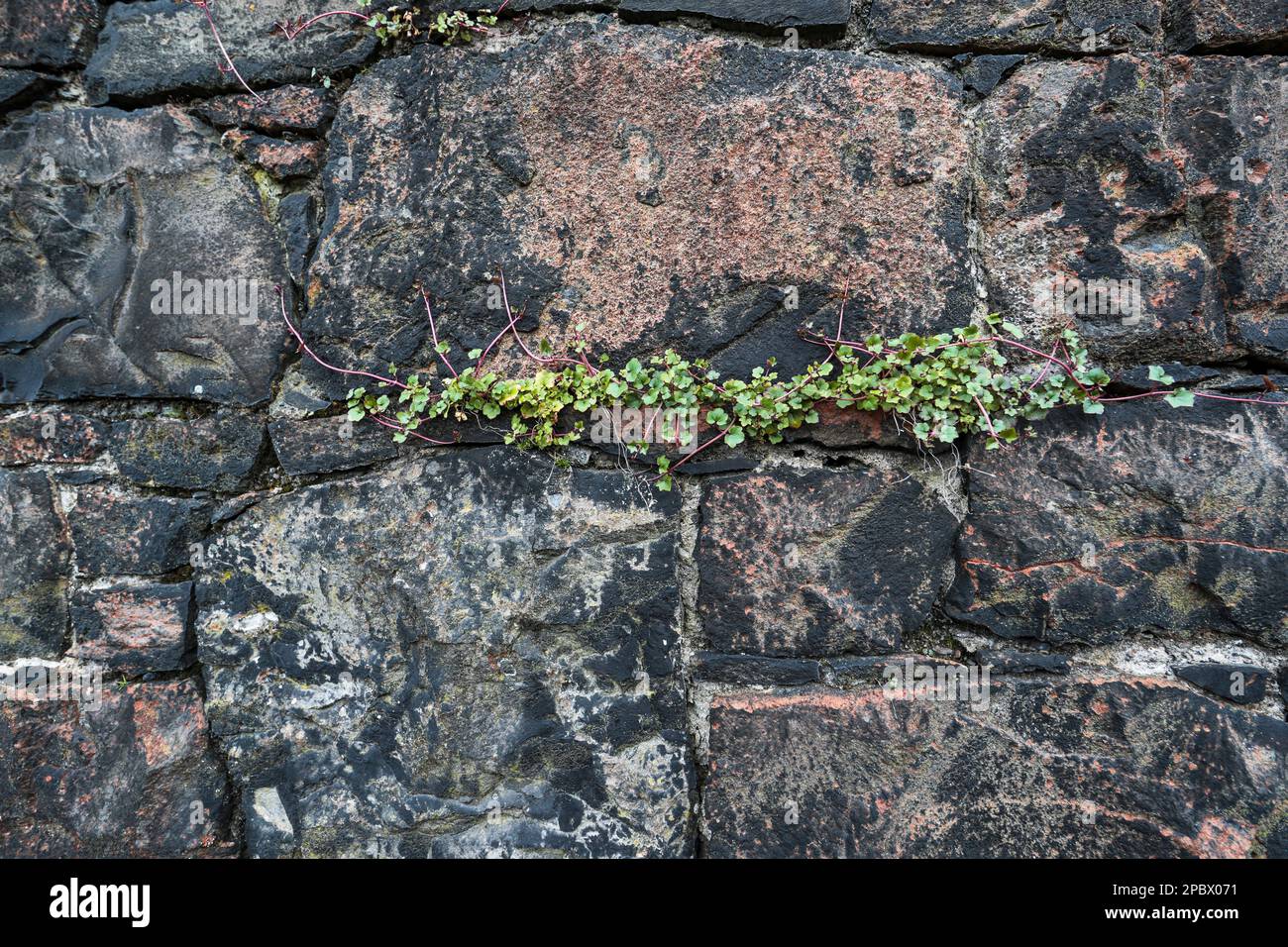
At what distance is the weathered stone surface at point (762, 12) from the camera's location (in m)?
1.54

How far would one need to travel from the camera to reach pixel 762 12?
5.07 feet

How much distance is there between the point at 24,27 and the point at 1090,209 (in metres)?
2.41

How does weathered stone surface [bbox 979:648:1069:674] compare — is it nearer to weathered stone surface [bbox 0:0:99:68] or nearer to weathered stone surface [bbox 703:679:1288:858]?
weathered stone surface [bbox 703:679:1288:858]

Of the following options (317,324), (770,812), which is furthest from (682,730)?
(317,324)

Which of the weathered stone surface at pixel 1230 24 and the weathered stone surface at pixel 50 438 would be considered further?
the weathered stone surface at pixel 50 438

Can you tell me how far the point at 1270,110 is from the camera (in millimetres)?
1493

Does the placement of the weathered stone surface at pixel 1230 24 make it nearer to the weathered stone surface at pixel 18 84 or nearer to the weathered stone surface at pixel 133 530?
the weathered stone surface at pixel 133 530

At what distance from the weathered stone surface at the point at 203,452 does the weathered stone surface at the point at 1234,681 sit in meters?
→ 2.13

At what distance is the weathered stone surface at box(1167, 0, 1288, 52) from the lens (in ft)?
4.88

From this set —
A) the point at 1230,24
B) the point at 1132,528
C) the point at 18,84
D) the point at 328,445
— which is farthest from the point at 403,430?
the point at 1230,24

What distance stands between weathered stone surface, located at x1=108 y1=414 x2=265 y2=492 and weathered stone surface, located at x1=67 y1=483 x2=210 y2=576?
53 mm
